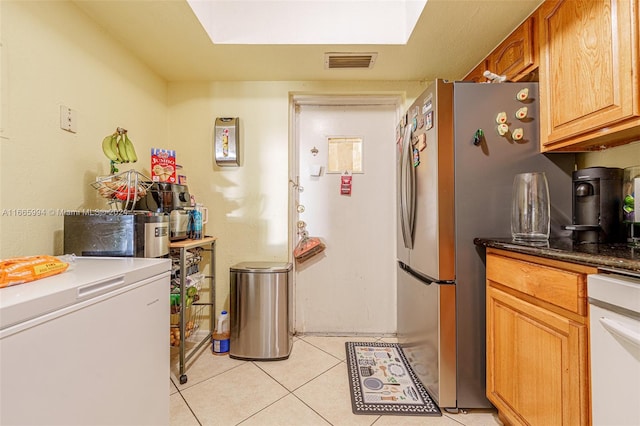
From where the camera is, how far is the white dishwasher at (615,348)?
718mm

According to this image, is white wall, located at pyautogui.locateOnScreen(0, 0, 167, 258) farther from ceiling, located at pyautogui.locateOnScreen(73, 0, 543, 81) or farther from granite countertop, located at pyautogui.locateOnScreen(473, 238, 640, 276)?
granite countertop, located at pyautogui.locateOnScreen(473, 238, 640, 276)

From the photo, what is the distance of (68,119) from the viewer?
1397mm

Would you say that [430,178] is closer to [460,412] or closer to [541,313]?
[541,313]

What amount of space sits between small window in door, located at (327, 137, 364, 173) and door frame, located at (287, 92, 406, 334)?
0.30 meters

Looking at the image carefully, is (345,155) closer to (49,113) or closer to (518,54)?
(518,54)

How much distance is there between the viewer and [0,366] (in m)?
0.57

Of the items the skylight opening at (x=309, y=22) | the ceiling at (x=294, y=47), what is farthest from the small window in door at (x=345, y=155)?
the skylight opening at (x=309, y=22)

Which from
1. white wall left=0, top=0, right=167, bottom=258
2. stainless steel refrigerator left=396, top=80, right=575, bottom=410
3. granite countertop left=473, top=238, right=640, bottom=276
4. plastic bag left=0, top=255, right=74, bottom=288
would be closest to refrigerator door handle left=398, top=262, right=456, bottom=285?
stainless steel refrigerator left=396, top=80, right=575, bottom=410

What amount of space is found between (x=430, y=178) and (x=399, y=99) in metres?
1.19

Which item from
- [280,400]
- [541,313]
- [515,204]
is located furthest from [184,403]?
[515,204]

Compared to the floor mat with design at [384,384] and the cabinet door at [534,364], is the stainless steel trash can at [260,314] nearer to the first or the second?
the floor mat with design at [384,384]

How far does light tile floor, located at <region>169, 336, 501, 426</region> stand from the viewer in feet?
4.42

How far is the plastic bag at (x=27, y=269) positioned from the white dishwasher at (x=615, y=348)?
1686 millimetres

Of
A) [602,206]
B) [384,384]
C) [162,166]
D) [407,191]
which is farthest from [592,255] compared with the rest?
[162,166]
